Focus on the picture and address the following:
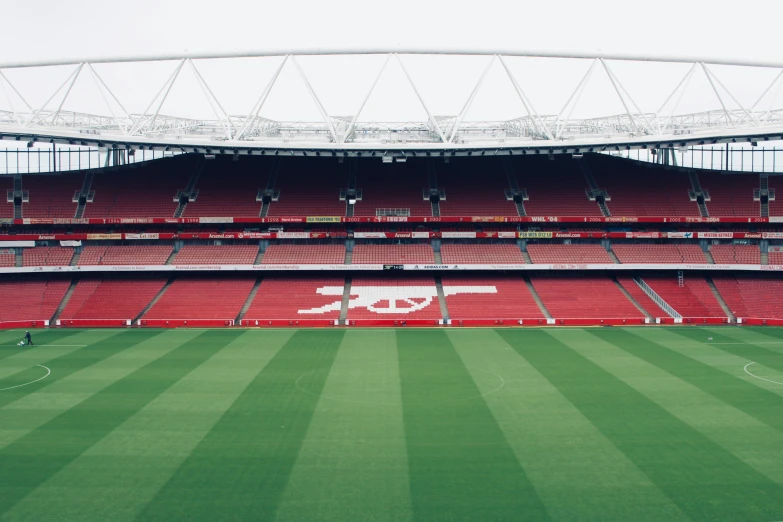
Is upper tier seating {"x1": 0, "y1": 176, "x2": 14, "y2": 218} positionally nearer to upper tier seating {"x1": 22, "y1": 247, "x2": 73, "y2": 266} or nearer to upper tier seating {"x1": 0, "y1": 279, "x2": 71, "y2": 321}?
upper tier seating {"x1": 22, "y1": 247, "x2": 73, "y2": 266}

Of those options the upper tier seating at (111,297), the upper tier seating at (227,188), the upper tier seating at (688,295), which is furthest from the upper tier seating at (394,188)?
the upper tier seating at (688,295)

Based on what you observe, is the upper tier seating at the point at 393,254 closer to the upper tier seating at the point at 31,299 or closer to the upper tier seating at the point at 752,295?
the upper tier seating at the point at 31,299

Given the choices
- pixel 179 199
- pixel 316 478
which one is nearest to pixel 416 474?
pixel 316 478

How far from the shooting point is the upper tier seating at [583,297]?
4400cm

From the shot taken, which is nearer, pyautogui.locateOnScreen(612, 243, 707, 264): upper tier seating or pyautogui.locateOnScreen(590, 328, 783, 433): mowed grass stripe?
pyautogui.locateOnScreen(590, 328, 783, 433): mowed grass stripe

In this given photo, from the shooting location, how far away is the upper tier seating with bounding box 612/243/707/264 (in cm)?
4866

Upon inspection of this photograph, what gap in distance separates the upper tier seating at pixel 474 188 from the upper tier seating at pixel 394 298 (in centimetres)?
762

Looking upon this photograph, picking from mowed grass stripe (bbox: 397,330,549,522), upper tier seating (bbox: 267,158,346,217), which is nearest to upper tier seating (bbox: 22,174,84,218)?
upper tier seating (bbox: 267,158,346,217)

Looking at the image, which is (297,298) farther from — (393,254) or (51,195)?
(51,195)

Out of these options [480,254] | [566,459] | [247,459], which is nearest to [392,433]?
[247,459]

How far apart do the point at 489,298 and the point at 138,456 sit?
32262 millimetres

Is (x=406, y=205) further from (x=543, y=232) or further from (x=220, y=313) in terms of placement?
(x=220, y=313)

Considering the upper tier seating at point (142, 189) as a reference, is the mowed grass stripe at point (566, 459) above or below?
below

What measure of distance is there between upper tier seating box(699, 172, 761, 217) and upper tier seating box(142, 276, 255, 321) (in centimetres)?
4296
